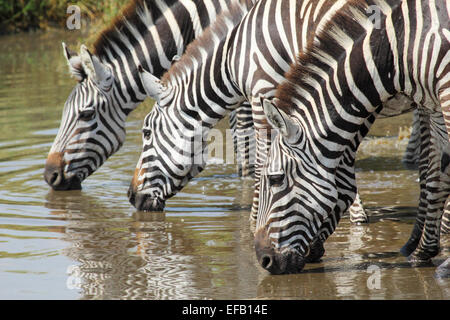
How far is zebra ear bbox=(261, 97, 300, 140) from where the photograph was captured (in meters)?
5.77

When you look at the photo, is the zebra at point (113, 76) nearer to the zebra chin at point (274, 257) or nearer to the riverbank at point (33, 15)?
the zebra chin at point (274, 257)

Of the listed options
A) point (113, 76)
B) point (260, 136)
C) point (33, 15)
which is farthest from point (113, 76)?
point (33, 15)

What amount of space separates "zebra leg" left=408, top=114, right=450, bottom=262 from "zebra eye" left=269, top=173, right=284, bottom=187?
1.35m

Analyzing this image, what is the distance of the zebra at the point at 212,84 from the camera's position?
7695mm

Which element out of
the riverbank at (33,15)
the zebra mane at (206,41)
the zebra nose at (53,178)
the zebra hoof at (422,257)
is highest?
the riverbank at (33,15)

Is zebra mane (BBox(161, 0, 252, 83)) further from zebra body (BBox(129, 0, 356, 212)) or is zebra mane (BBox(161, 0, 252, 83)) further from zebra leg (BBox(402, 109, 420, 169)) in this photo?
zebra leg (BBox(402, 109, 420, 169))

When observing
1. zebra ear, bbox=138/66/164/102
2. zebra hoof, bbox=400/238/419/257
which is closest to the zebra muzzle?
zebra ear, bbox=138/66/164/102

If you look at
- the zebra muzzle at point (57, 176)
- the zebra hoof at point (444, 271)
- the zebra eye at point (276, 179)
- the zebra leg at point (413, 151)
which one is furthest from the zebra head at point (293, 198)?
the zebra leg at point (413, 151)

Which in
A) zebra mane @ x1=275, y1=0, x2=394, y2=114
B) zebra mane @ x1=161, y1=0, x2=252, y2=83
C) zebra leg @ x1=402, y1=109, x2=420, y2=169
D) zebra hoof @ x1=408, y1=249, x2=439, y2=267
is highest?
zebra mane @ x1=161, y1=0, x2=252, y2=83

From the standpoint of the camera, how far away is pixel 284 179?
603 centimetres

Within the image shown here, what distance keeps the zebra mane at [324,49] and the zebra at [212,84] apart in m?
1.38

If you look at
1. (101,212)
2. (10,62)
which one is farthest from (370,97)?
(10,62)

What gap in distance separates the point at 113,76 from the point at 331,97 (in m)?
4.00

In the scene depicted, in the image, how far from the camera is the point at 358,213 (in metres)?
7.96
